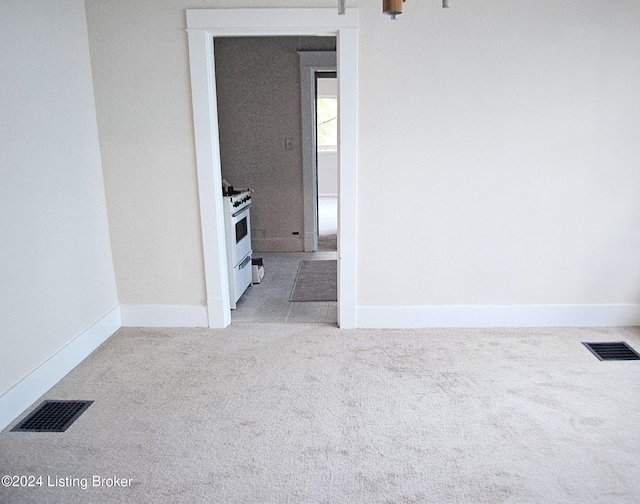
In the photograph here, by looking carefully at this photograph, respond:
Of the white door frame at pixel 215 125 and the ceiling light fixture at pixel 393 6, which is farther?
the white door frame at pixel 215 125

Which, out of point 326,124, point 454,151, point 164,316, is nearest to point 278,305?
point 164,316

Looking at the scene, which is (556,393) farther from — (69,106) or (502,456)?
(69,106)

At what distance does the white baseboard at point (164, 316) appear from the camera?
365cm

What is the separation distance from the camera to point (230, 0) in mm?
3186

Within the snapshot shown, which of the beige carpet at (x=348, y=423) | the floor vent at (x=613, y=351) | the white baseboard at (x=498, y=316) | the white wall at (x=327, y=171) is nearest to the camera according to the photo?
the beige carpet at (x=348, y=423)

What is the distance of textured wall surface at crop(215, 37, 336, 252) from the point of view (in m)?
5.47

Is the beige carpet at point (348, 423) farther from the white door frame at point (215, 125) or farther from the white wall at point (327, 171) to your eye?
the white wall at point (327, 171)

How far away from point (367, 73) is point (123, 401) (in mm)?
2525

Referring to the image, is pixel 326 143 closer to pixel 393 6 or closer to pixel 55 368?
pixel 55 368

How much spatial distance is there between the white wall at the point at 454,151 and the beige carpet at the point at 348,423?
444 millimetres

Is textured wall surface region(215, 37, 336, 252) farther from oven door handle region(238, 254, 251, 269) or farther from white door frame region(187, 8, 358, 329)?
white door frame region(187, 8, 358, 329)

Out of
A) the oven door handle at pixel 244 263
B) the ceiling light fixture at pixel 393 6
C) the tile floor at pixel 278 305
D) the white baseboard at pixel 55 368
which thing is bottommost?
the tile floor at pixel 278 305

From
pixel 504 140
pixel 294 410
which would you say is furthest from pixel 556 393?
pixel 504 140

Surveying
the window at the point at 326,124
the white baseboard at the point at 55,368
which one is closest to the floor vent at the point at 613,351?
the white baseboard at the point at 55,368
